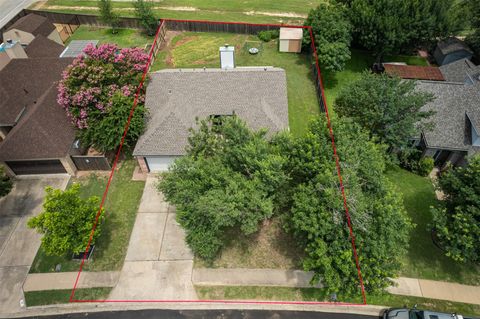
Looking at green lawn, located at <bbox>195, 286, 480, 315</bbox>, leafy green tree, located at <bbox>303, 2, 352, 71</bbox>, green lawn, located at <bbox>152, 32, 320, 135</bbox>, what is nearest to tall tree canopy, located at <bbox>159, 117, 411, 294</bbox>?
green lawn, located at <bbox>195, 286, 480, 315</bbox>

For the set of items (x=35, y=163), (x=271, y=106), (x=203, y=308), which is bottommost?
(x=203, y=308)

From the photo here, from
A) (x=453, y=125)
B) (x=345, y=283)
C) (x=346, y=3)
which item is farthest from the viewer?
(x=346, y=3)

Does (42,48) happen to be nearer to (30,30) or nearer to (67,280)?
(30,30)

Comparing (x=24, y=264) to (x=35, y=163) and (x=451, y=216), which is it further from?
(x=451, y=216)

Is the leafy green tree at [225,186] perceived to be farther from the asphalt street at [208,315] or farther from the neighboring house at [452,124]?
the neighboring house at [452,124]

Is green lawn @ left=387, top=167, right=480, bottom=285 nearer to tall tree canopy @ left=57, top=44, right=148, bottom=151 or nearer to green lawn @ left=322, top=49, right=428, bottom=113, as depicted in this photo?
green lawn @ left=322, top=49, right=428, bottom=113

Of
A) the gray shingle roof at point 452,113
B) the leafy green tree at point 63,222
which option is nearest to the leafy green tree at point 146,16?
the leafy green tree at point 63,222

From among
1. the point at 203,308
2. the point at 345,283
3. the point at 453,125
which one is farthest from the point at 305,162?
the point at 453,125

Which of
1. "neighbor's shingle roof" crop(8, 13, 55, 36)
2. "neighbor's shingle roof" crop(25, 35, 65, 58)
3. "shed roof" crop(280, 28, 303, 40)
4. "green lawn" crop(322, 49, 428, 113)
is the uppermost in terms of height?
"neighbor's shingle roof" crop(8, 13, 55, 36)
